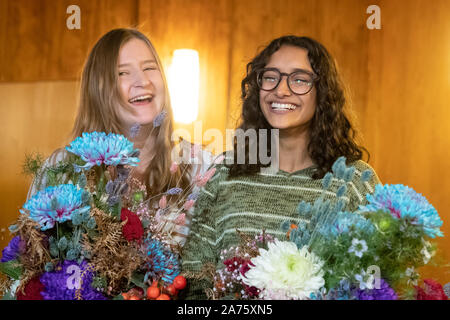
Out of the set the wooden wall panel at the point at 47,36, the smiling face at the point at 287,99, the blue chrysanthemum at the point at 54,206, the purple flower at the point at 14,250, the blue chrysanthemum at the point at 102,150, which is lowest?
the purple flower at the point at 14,250

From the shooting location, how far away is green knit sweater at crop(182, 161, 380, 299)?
4.47 ft

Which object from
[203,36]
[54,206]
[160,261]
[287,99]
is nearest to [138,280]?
[160,261]

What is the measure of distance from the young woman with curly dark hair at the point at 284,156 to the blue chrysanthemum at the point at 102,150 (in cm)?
46

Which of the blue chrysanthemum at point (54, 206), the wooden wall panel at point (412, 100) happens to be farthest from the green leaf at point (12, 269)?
the wooden wall panel at point (412, 100)

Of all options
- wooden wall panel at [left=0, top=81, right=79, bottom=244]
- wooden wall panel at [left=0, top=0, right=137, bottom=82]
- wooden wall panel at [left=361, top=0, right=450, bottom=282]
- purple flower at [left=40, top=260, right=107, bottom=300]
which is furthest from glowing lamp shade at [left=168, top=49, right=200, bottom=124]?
purple flower at [left=40, top=260, right=107, bottom=300]

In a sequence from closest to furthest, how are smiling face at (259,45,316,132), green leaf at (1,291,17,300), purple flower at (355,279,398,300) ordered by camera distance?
purple flower at (355,279,398,300)
green leaf at (1,291,17,300)
smiling face at (259,45,316,132)

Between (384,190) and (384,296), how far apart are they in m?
0.16

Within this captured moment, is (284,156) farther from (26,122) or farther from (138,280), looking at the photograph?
(26,122)

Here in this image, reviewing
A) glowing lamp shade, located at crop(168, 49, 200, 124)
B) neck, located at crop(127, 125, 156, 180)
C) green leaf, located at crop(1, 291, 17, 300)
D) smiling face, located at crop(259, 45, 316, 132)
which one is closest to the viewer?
green leaf, located at crop(1, 291, 17, 300)

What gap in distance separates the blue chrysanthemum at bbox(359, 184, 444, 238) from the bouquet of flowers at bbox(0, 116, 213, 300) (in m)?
0.36

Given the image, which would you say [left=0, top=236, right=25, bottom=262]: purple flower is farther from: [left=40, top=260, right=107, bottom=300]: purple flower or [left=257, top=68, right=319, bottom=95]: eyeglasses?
[left=257, top=68, right=319, bottom=95]: eyeglasses

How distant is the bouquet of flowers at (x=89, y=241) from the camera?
89 cm

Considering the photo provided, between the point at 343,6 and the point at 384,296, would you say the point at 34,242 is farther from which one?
the point at 343,6

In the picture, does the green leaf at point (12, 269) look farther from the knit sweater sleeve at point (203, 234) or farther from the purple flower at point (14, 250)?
the knit sweater sleeve at point (203, 234)
